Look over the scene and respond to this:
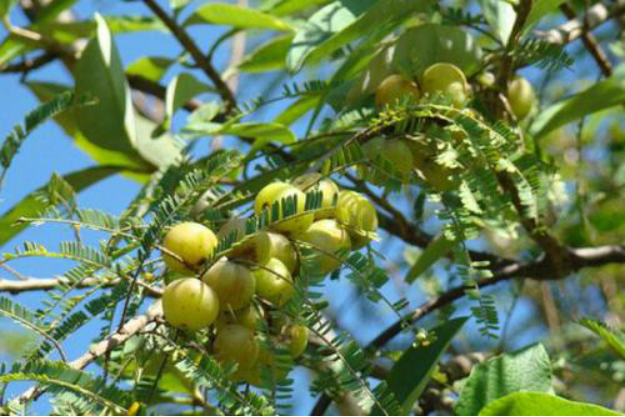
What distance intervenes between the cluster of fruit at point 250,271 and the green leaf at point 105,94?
0.47 meters

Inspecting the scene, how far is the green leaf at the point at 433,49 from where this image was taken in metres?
0.94

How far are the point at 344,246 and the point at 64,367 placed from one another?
0.25 meters

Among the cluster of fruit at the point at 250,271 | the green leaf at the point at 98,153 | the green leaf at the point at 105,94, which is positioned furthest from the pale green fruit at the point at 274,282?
the green leaf at the point at 98,153

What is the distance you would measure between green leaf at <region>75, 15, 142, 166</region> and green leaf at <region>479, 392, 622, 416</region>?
0.65 meters

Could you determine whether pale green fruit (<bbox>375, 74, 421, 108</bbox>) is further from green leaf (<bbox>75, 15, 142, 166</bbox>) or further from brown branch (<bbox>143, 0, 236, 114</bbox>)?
brown branch (<bbox>143, 0, 236, 114</bbox>)

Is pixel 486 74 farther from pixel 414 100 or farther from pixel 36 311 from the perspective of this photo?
pixel 36 311

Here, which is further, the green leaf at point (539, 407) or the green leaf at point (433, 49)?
the green leaf at point (433, 49)

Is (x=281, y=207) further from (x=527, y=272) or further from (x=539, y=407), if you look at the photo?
(x=527, y=272)

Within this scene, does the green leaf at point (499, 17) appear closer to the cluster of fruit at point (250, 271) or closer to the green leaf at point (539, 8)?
the green leaf at point (539, 8)

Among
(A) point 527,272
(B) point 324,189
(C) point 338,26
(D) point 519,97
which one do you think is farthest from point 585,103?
(B) point 324,189

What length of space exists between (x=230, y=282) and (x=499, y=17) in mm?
516

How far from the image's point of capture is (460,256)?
802 mm

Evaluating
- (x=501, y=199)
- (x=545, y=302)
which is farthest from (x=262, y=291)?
(x=545, y=302)

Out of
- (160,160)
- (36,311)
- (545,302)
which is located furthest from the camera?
(545,302)
